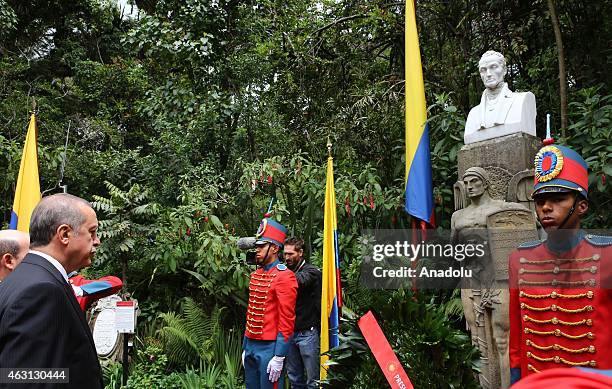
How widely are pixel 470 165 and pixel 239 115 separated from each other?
5.18m

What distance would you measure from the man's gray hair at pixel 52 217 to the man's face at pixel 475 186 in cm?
281

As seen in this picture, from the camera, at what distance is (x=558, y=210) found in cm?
248

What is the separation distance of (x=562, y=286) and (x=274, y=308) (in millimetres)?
2930

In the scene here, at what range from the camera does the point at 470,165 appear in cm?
444

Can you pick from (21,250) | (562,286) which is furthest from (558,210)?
(21,250)

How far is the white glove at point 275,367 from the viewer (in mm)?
4812

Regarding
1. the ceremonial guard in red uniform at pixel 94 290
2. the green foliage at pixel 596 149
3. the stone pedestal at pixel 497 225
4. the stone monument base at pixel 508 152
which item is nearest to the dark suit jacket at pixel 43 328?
the ceremonial guard in red uniform at pixel 94 290

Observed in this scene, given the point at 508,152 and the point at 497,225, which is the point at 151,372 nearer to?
the point at 497,225

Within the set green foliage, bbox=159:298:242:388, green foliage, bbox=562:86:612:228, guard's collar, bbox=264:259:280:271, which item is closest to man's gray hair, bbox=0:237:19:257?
guard's collar, bbox=264:259:280:271

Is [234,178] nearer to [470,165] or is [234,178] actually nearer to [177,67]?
[177,67]

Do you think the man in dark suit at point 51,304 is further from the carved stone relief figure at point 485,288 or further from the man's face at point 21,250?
the carved stone relief figure at point 485,288

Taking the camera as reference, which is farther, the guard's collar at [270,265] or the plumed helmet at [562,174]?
the guard's collar at [270,265]

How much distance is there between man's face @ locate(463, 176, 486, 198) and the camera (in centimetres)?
414

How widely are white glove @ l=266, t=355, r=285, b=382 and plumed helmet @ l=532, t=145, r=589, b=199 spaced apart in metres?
2.88
